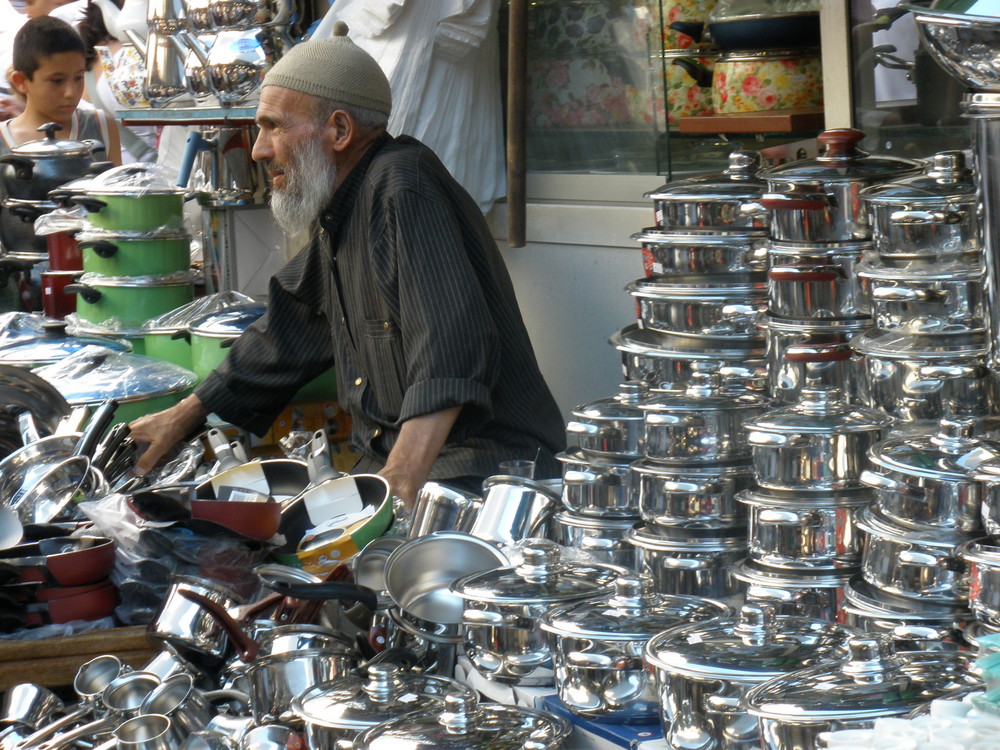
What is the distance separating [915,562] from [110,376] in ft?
7.34

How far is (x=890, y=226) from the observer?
56.5 inches

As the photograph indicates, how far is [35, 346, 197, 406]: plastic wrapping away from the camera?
3031 millimetres

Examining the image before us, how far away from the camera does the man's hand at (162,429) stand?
2.88 meters

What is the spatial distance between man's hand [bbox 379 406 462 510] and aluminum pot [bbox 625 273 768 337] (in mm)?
884

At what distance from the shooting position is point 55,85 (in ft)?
16.2

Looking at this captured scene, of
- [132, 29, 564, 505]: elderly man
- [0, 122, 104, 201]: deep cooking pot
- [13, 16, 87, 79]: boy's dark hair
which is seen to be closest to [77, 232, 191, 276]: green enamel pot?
[0, 122, 104, 201]: deep cooking pot

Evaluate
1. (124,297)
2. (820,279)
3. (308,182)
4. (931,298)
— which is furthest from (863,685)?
(124,297)

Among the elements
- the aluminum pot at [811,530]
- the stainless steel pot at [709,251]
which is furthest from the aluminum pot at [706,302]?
the aluminum pot at [811,530]

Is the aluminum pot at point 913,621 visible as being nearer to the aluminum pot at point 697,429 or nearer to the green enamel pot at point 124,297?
the aluminum pot at point 697,429

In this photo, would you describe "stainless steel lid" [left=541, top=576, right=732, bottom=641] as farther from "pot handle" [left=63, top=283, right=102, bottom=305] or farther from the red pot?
the red pot

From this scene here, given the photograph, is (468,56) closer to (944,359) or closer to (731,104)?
(731,104)

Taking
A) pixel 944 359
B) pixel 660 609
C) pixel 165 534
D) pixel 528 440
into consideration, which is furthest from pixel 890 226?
pixel 528 440

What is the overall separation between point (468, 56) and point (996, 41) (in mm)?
2707

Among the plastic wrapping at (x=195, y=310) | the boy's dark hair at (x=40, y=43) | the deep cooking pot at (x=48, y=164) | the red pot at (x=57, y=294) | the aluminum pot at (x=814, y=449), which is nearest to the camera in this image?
the aluminum pot at (x=814, y=449)
